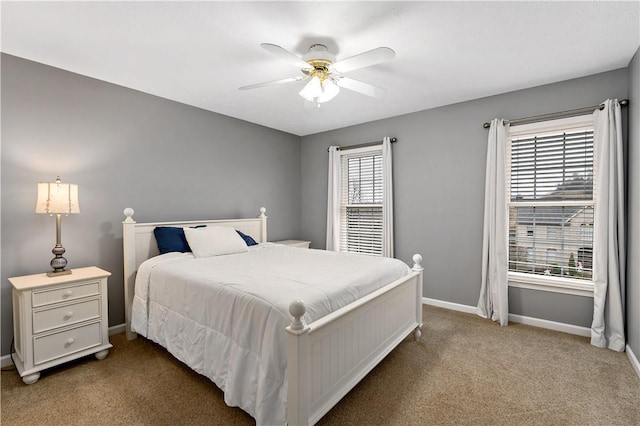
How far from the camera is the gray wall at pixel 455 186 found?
301cm

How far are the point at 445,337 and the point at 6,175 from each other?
4.02 meters

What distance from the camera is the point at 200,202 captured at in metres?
3.72

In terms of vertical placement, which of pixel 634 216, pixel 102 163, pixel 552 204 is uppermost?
pixel 102 163

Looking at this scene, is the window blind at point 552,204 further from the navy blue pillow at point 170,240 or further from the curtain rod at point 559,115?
the navy blue pillow at point 170,240

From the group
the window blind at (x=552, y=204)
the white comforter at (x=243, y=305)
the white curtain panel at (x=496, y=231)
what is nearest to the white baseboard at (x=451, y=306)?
the white curtain panel at (x=496, y=231)

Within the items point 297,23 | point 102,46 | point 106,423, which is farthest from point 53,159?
point 297,23

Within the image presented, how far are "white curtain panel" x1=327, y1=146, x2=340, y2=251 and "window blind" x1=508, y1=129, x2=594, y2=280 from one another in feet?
7.45

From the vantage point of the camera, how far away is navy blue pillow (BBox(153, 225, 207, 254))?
2.97 m

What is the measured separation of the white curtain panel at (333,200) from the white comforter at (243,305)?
5.52ft

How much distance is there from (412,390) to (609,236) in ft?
7.32

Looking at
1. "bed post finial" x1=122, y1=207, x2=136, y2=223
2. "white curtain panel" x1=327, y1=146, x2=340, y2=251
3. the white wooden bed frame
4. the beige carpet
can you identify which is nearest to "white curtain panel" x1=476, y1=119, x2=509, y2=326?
the beige carpet

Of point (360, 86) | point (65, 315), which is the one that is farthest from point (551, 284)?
point (65, 315)

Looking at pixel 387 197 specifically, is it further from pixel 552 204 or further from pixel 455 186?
pixel 552 204

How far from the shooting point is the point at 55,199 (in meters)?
2.30
